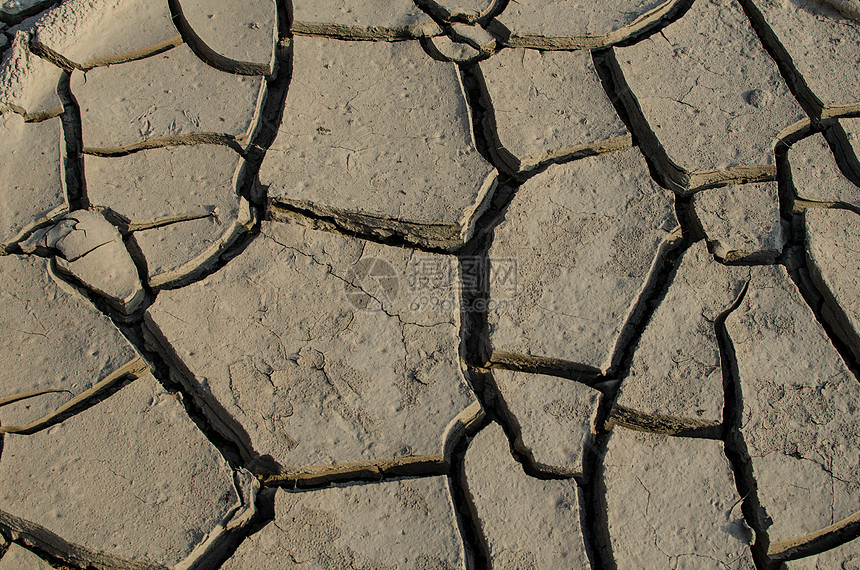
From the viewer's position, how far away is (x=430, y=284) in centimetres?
172

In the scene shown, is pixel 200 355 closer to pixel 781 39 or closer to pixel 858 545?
pixel 858 545

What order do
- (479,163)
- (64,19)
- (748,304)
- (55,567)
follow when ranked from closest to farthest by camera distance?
(55,567) < (748,304) < (479,163) < (64,19)

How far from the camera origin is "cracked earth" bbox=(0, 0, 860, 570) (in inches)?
56.6

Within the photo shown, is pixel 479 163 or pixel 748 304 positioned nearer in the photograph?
pixel 748 304

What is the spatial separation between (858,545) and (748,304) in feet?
1.99

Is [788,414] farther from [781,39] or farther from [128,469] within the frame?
[128,469]

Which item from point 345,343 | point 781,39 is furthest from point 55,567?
point 781,39

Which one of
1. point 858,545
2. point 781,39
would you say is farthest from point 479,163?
point 858,545

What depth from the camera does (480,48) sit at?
207 centimetres

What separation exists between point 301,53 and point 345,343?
101cm

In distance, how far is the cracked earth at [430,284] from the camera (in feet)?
4.72

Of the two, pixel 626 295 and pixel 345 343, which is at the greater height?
pixel 626 295

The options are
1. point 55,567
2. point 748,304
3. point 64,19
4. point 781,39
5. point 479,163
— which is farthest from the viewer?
point 781,39

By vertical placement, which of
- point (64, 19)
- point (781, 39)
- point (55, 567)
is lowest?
point (55, 567)
